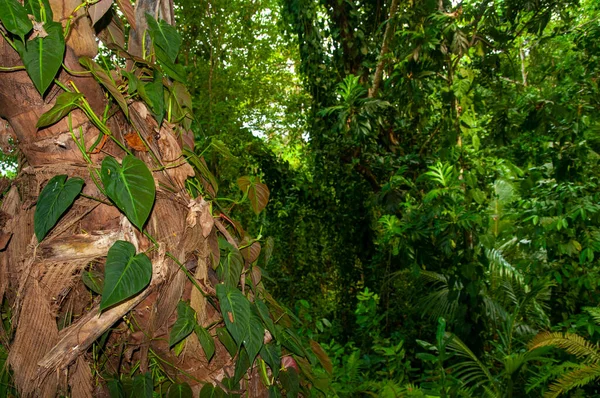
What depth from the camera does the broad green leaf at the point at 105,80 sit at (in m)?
0.75

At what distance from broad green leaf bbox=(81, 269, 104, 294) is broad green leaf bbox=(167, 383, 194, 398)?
20cm

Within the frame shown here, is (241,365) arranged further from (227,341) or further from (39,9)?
(39,9)

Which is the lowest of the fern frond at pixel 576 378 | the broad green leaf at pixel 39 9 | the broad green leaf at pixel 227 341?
the fern frond at pixel 576 378

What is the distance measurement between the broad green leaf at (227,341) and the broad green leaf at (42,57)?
447 mm

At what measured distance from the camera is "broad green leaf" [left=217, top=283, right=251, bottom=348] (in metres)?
0.83

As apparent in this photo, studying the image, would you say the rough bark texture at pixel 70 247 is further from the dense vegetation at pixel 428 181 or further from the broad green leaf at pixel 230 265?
the dense vegetation at pixel 428 181

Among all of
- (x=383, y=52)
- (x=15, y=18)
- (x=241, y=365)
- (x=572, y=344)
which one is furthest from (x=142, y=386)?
(x=383, y=52)

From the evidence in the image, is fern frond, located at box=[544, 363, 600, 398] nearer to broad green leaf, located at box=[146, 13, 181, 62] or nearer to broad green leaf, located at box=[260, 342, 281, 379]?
broad green leaf, located at box=[260, 342, 281, 379]

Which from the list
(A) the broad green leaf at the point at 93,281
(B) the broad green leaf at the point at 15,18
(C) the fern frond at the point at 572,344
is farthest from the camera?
(C) the fern frond at the point at 572,344

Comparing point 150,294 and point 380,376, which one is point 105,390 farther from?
point 380,376

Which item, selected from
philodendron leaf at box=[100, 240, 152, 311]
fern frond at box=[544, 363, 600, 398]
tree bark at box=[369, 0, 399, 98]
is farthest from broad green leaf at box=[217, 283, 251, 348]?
tree bark at box=[369, 0, 399, 98]

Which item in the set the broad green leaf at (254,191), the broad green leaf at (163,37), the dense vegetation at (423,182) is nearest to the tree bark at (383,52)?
the dense vegetation at (423,182)

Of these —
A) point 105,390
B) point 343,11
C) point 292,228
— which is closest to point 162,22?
point 105,390

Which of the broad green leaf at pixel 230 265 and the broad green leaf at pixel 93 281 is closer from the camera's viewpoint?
the broad green leaf at pixel 93 281
